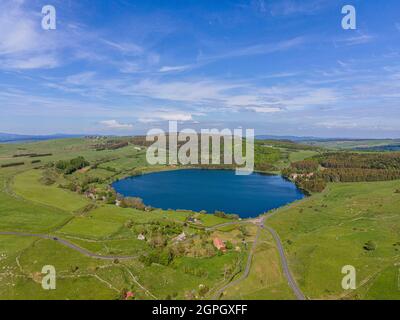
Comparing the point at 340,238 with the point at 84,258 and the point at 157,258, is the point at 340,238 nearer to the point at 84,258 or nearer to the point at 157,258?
the point at 157,258

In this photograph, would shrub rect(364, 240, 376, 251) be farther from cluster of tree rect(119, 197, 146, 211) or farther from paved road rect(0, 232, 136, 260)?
cluster of tree rect(119, 197, 146, 211)

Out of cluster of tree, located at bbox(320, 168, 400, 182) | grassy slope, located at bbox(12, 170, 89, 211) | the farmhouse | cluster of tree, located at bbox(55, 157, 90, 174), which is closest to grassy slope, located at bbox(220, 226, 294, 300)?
the farmhouse

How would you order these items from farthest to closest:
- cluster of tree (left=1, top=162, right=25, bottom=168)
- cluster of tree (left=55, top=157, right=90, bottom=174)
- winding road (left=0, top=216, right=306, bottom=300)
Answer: cluster of tree (left=1, top=162, right=25, bottom=168)
cluster of tree (left=55, top=157, right=90, bottom=174)
winding road (left=0, top=216, right=306, bottom=300)

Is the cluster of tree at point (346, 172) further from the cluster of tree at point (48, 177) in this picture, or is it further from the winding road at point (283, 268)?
the cluster of tree at point (48, 177)

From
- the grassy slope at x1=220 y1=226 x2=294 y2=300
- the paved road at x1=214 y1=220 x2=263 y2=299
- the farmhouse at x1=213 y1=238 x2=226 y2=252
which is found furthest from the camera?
the farmhouse at x1=213 y1=238 x2=226 y2=252

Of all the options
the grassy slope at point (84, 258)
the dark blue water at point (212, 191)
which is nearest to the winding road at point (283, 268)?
the grassy slope at point (84, 258)
